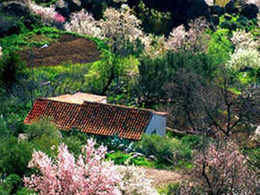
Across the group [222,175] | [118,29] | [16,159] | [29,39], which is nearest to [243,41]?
[118,29]

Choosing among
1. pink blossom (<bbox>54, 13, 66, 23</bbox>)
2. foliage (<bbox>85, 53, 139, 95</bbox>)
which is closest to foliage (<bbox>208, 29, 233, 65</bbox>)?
foliage (<bbox>85, 53, 139, 95</bbox>)

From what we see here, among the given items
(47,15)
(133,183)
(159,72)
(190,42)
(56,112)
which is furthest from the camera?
(47,15)

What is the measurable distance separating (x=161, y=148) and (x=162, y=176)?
3587mm

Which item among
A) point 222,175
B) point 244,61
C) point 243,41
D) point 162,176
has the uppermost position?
point 222,175

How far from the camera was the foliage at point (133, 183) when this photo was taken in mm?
21750

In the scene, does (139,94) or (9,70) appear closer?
(9,70)

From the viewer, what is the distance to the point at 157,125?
3888 cm

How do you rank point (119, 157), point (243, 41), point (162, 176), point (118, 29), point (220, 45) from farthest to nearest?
point (220, 45) → point (243, 41) → point (118, 29) → point (119, 157) → point (162, 176)

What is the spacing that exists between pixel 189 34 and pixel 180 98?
22715mm

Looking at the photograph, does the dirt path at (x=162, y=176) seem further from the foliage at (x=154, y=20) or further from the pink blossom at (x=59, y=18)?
the foliage at (x=154, y=20)

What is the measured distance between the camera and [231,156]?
22.7m

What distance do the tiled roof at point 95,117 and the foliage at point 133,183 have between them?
47.1ft

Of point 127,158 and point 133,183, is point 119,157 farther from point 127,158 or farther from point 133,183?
point 133,183

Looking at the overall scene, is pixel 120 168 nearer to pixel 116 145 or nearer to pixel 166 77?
pixel 116 145
